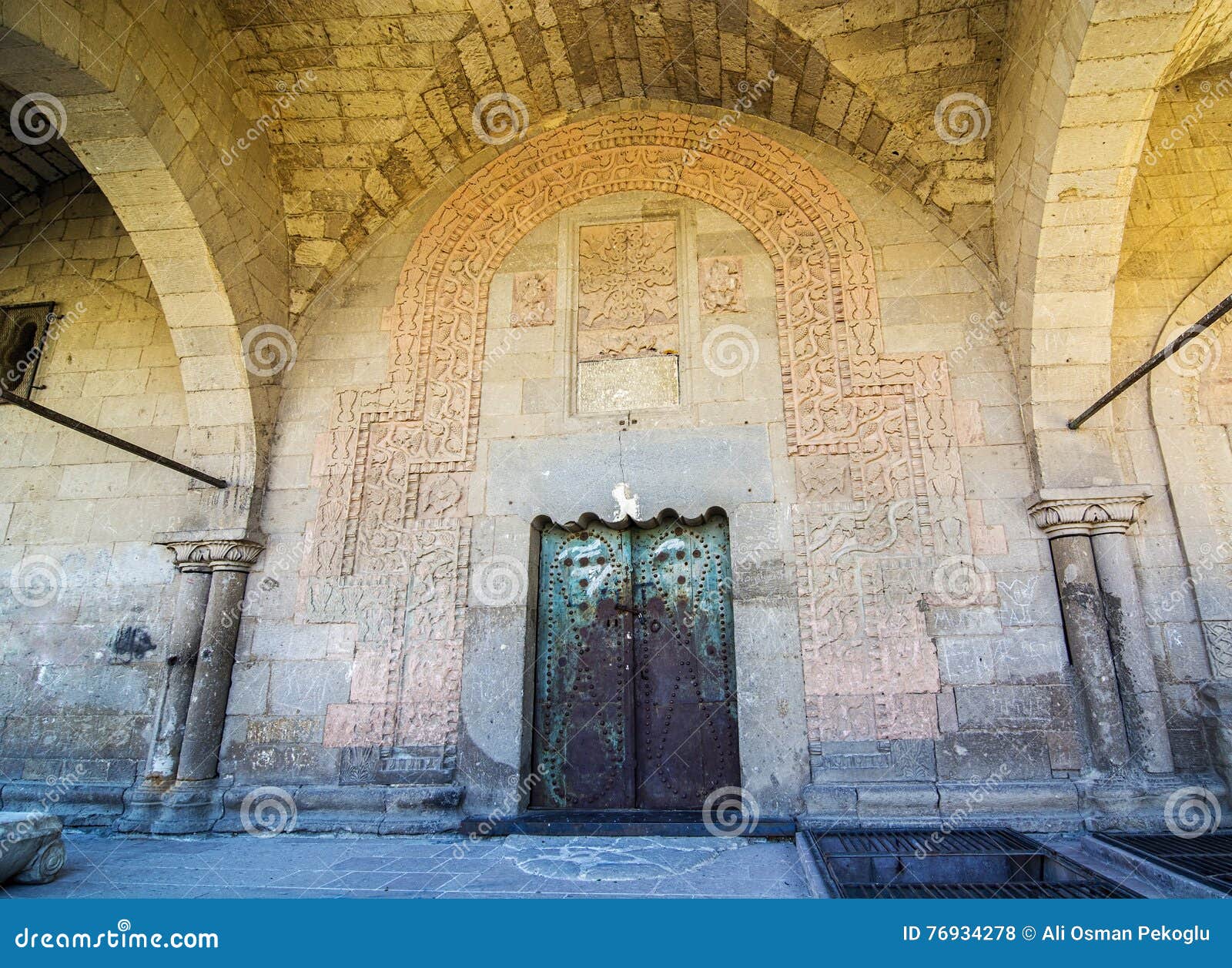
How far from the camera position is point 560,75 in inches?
227

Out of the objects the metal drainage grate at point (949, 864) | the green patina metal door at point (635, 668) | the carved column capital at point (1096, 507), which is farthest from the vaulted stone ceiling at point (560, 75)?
the metal drainage grate at point (949, 864)

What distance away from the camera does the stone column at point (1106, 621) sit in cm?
433

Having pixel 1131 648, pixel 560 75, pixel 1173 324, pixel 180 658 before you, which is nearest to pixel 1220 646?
pixel 1131 648

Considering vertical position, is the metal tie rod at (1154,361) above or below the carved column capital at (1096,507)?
above

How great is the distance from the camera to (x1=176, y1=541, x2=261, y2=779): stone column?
4.96m

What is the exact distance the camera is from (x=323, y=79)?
548 centimetres

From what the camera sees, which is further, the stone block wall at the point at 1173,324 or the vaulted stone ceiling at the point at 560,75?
the vaulted stone ceiling at the point at 560,75

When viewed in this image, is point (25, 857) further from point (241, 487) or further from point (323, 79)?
point (323, 79)

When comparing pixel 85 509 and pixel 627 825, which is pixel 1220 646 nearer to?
pixel 627 825

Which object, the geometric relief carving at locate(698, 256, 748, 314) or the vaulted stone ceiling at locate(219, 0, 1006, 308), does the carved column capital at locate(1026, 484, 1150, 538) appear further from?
A: the geometric relief carving at locate(698, 256, 748, 314)

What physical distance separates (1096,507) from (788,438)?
1.96 metres

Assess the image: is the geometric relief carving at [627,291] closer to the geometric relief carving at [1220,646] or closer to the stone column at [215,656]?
the stone column at [215,656]

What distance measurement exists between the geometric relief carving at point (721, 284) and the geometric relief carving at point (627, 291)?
221mm

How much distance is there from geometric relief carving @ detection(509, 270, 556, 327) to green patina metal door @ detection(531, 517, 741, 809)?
5.50ft
